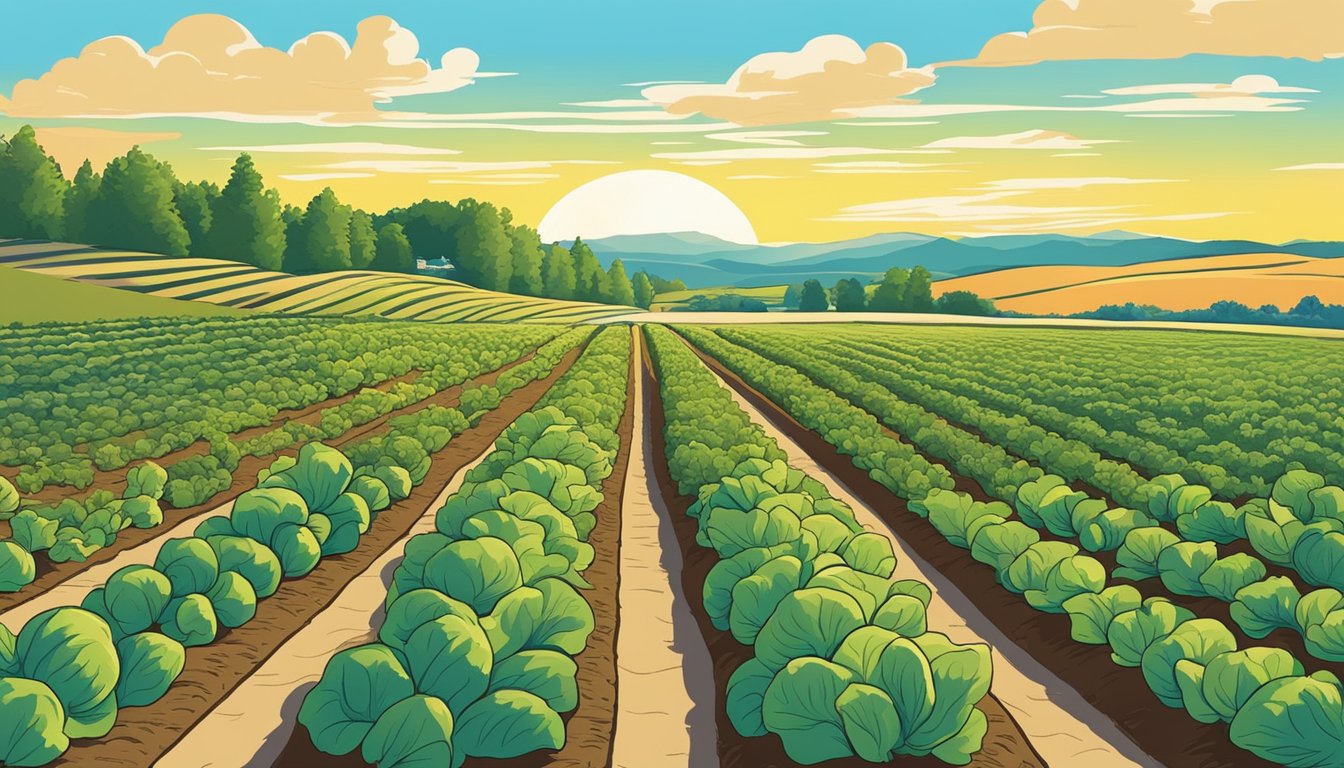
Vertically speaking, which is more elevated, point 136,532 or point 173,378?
point 173,378

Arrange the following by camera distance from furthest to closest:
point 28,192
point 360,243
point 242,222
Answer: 1. point 360,243
2. point 242,222
3. point 28,192

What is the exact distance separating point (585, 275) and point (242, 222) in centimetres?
4111

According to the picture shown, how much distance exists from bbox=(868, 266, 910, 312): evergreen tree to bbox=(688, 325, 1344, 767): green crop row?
294 feet

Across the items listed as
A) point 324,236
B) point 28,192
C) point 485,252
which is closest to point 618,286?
point 485,252

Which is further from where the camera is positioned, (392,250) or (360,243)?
(392,250)

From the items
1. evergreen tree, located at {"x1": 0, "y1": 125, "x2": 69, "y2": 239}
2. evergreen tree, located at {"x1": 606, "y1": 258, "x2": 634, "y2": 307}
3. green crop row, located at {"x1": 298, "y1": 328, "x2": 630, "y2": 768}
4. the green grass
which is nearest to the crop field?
green crop row, located at {"x1": 298, "y1": 328, "x2": 630, "y2": 768}

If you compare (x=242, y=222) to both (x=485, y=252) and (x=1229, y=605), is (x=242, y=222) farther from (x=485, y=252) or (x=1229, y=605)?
(x=1229, y=605)

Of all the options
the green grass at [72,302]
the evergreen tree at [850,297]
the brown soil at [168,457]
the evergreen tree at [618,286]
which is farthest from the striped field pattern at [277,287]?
the brown soil at [168,457]

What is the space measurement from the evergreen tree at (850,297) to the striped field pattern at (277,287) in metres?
27.8

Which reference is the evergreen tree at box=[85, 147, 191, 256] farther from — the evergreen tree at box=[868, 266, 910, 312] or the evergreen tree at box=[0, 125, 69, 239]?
the evergreen tree at box=[868, 266, 910, 312]

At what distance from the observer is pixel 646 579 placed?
9.97 m

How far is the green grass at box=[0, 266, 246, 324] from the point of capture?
53.4 metres

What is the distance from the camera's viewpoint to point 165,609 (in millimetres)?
7027

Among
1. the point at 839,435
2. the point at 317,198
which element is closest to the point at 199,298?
the point at 317,198
